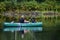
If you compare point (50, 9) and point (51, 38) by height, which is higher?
point (51, 38)

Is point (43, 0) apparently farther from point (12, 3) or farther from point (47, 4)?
point (12, 3)

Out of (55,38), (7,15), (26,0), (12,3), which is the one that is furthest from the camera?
(26,0)

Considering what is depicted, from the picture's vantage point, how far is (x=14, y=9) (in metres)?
42.8

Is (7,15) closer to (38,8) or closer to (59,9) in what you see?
(38,8)

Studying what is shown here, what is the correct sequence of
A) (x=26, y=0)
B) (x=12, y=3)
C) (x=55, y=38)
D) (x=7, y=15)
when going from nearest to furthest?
(x=55, y=38) → (x=7, y=15) → (x=12, y=3) → (x=26, y=0)

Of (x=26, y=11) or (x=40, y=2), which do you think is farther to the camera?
(x=40, y=2)

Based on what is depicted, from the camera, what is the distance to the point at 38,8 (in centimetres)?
4378

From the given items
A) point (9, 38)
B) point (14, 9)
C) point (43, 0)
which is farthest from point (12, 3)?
point (9, 38)

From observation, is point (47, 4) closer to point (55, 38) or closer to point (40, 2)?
point (40, 2)

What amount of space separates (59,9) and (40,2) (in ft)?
14.8

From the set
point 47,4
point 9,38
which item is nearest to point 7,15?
point 47,4

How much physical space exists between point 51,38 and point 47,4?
2743 centimetres

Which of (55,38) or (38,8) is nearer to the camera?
(55,38)

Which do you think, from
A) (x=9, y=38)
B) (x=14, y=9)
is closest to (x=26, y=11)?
(x=14, y=9)
